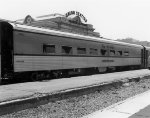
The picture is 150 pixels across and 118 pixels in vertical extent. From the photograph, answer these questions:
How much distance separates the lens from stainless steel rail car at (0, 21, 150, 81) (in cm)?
1349

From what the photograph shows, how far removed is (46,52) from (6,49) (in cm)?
274

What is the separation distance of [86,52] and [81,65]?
4.04 ft

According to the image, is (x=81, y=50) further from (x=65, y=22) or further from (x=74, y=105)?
(x=65, y=22)

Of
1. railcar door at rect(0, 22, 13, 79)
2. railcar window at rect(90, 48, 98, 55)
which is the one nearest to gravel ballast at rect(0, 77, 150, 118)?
railcar door at rect(0, 22, 13, 79)

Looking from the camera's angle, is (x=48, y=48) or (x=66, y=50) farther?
(x=66, y=50)

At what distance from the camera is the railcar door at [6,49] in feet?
43.9

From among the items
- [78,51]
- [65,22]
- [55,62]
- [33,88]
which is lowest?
[33,88]

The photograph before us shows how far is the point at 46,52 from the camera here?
1569 centimetres

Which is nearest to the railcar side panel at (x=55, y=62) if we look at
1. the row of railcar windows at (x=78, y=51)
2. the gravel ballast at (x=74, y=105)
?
the row of railcar windows at (x=78, y=51)

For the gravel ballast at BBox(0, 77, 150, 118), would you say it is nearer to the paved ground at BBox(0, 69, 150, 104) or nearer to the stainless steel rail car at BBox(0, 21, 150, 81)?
the paved ground at BBox(0, 69, 150, 104)

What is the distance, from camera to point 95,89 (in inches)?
465

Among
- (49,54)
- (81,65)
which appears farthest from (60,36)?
(81,65)

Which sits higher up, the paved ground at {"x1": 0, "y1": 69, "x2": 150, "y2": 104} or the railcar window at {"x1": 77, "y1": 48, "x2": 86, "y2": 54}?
the railcar window at {"x1": 77, "y1": 48, "x2": 86, "y2": 54}

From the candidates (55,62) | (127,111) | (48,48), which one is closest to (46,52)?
(48,48)
